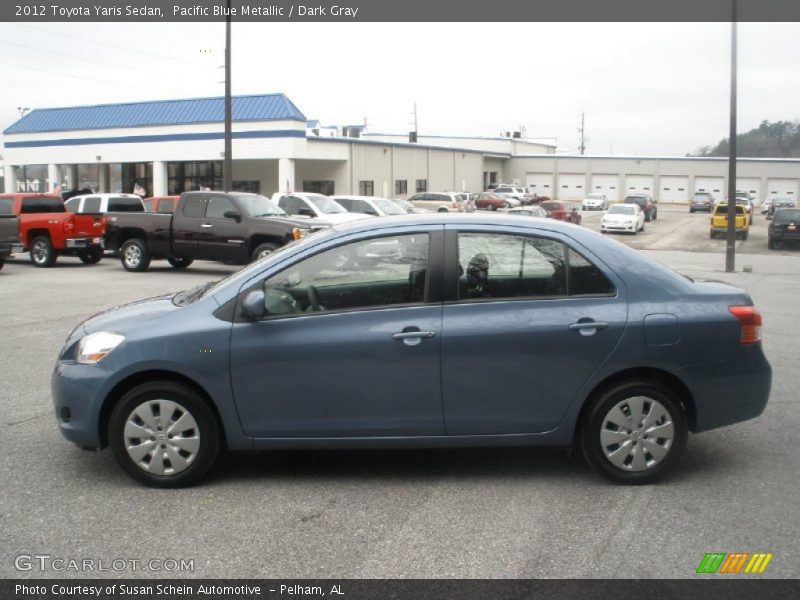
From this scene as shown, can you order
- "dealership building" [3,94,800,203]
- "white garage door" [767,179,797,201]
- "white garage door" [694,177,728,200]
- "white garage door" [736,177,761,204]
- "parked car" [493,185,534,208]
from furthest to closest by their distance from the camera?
"white garage door" [694,177,728,200] < "white garage door" [736,177,761,204] < "white garage door" [767,179,797,201] < "parked car" [493,185,534,208] < "dealership building" [3,94,800,203]

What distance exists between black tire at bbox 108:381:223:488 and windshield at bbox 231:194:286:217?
45.6 ft

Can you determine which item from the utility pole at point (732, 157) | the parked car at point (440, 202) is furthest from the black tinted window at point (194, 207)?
the parked car at point (440, 202)

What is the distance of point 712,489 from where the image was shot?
5.23 meters

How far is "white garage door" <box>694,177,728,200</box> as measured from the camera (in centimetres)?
7975

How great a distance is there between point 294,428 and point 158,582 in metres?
1.39

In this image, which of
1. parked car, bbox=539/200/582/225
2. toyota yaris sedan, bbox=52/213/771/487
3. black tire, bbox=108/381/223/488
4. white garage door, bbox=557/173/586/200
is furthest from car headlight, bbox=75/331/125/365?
white garage door, bbox=557/173/586/200

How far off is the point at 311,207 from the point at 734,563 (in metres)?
20.6

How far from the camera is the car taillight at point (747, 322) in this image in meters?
5.29

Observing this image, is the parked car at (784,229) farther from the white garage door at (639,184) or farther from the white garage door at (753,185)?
the white garage door at (639,184)

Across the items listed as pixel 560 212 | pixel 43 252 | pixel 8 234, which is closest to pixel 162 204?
pixel 43 252

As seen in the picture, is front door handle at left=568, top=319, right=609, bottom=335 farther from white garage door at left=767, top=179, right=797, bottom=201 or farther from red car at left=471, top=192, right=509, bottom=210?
white garage door at left=767, top=179, right=797, bottom=201

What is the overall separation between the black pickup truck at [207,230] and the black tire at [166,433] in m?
13.0

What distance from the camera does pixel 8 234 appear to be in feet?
63.8

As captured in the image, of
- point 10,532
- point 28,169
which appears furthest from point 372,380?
point 28,169
